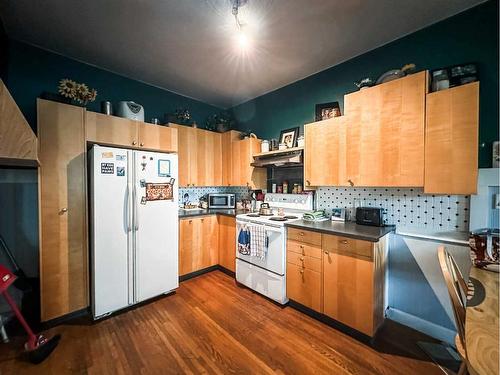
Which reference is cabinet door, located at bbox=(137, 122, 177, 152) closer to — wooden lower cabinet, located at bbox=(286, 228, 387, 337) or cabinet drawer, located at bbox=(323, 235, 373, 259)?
wooden lower cabinet, located at bbox=(286, 228, 387, 337)

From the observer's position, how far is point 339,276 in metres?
1.90

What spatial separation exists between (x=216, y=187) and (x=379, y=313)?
2.98 meters

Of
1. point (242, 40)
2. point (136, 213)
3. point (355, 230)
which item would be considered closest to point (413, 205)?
point (355, 230)

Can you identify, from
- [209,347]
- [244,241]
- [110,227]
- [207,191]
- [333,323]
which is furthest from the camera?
[207,191]

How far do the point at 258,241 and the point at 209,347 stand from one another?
112 centimetres

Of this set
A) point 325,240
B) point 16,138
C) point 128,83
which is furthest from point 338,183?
point 128,83

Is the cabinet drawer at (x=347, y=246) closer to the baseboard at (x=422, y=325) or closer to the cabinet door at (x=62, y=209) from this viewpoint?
the baseboard at (x=422, y=325)

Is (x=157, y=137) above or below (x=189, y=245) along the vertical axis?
above

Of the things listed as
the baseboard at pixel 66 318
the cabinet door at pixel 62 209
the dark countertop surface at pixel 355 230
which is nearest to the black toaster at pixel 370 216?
the dark countertop surface at pixel 355 230

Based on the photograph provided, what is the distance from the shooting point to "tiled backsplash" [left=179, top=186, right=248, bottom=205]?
351 cm

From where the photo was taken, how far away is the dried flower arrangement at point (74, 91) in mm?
2016

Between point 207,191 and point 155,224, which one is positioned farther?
point 207,191

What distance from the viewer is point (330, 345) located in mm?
1741

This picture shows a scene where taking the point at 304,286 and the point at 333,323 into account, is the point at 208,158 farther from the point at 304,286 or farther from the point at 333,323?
the point at 333,323
